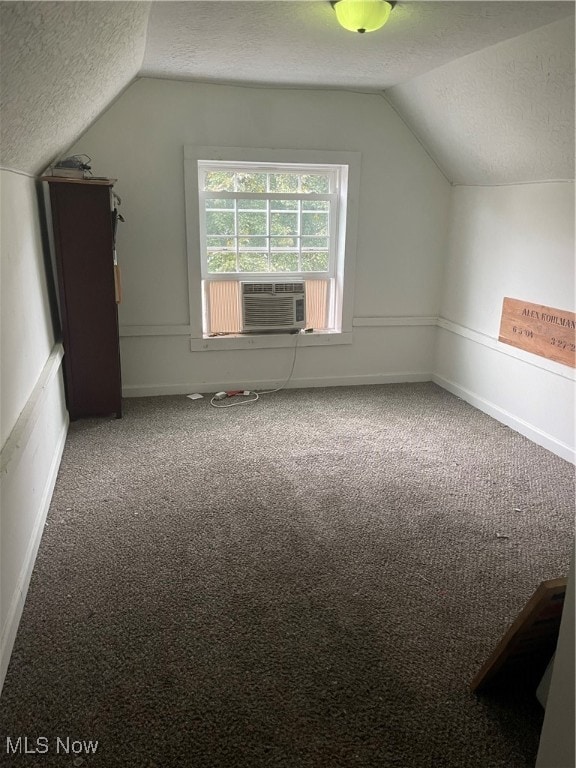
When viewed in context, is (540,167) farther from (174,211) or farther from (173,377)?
(173,377)

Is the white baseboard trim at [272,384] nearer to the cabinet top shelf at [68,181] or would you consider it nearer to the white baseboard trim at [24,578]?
the white baseboard trim at [24,578]

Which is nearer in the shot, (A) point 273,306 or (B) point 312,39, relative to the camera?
(B) point 312,39

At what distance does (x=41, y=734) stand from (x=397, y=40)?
3.28 meters

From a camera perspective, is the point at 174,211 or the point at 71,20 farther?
the point at 174,211

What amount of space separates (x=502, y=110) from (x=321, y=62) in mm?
1098

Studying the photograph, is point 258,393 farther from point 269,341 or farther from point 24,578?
point 24,578

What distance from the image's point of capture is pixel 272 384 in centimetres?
437

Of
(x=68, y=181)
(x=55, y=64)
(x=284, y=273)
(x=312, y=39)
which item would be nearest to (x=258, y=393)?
(x=284, y=273)

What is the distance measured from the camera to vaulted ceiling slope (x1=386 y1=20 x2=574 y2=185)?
253cm

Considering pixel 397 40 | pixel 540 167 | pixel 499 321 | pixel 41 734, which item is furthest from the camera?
pixel 499 321

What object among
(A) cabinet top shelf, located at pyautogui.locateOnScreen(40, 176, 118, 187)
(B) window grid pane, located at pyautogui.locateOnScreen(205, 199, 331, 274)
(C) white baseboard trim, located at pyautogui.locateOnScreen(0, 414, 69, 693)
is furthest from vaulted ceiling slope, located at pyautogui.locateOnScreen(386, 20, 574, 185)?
(C) white baseboard trim, located at pyautogui.locateOnScreen(0, 414, 69, 693)

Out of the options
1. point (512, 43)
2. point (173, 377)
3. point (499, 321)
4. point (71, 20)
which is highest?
point (512, 43)

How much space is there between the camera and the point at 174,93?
361 cm

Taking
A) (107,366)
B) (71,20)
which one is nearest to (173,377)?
(107,366)
